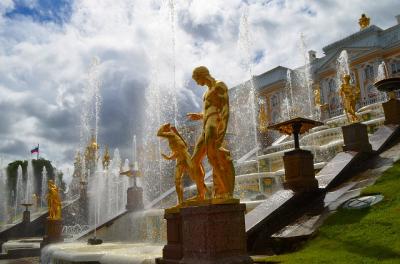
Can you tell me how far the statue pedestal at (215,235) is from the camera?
6.32 metres

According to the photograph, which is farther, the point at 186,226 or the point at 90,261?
the point at 90,261

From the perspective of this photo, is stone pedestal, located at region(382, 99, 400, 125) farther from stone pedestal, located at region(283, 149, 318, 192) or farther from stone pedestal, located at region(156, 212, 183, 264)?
stone pedestal, located at region(156, 212, 183, 264)

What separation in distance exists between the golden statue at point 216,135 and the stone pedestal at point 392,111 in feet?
30.0

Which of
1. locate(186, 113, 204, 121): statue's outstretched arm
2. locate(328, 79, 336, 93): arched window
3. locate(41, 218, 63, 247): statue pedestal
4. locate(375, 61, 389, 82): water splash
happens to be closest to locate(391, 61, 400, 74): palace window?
locate(375, 61, 389, 82): water splash

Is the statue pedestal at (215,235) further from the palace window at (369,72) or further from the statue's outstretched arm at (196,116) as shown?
the palace window at (369,72)

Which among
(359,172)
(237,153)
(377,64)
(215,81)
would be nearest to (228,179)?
(215,81)

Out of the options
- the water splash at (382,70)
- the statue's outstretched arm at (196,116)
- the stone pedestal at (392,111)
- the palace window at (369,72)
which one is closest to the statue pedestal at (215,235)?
the statue's outstretched arm at (196,116)

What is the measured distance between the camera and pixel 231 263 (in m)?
6.17

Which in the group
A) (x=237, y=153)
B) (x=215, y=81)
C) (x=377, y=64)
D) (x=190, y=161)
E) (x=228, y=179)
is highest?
(x=377, y=64)

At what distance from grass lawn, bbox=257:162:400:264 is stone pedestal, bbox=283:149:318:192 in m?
1.83

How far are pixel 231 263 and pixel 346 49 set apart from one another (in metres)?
51.5

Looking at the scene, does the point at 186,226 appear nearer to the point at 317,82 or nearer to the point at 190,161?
the point at 190,161

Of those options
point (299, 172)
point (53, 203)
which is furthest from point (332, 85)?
point (299, 172)

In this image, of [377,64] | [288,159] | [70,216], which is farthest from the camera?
[377,64]
